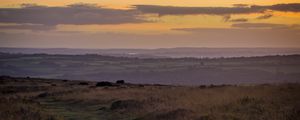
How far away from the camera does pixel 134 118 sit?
27688mm

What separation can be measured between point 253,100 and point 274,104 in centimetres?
224

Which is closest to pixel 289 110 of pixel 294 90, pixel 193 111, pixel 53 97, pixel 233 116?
pixel 233 116

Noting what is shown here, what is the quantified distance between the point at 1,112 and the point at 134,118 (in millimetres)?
6887

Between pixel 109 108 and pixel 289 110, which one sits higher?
pixel 289 110

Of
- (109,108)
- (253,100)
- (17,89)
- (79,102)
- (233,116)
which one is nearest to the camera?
(233,116)

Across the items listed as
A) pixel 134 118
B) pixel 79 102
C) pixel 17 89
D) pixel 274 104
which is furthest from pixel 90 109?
pixel 17 89

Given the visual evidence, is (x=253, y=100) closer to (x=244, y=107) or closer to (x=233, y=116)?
(x=244, y=107)

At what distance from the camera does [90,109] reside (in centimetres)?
3500

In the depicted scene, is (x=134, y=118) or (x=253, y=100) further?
(x=253, y=100)

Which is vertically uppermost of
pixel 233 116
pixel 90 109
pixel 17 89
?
pixel 233 116

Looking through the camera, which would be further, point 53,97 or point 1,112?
point 53,97

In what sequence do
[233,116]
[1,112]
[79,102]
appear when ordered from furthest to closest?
[79,102], [1,112], [233,116]

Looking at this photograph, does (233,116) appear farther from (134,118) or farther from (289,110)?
(134,118)

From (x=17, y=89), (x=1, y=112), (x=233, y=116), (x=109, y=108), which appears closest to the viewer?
(x=233, y=116)
